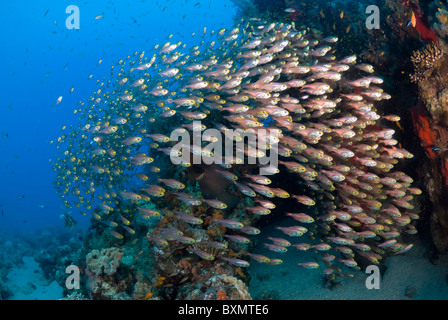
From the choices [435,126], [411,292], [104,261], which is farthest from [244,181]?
[435,126]

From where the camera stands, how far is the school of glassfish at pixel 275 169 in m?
6.26

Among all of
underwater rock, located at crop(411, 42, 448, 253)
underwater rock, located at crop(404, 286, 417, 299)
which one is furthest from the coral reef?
underwater rock, located at crop(404, 286, 417, 299)

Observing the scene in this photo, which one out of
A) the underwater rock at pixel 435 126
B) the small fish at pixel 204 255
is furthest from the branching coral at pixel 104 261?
the underwater rock at pixel 435 126

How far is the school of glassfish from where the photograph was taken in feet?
20.5

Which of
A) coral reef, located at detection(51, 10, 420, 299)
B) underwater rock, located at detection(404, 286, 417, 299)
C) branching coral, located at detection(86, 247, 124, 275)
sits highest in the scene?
coral reef, located at detection(51, 10, 420, 299)

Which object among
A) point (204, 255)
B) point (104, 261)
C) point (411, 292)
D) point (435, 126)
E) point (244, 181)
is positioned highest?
point (435, 126)

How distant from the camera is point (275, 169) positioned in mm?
6500

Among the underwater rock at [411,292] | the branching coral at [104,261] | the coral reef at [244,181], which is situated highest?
the coral reef at [244,181]

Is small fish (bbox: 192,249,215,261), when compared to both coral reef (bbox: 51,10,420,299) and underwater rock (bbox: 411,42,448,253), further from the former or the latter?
underwater rock (bbox: 411,42,448,253)

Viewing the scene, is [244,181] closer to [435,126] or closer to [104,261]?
[104,261]

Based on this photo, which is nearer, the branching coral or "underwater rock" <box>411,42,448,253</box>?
the branching coral

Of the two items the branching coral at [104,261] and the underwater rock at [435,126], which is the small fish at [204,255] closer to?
the branching coral at [104,261]
